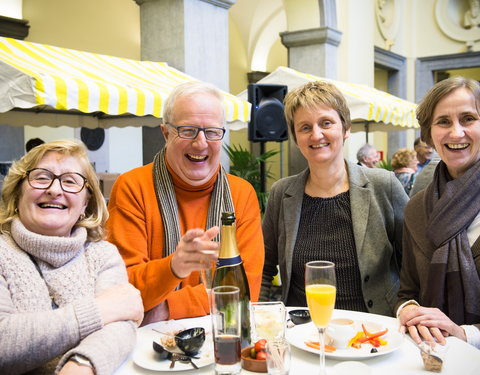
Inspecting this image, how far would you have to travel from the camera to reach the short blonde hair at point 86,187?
1.76 metres

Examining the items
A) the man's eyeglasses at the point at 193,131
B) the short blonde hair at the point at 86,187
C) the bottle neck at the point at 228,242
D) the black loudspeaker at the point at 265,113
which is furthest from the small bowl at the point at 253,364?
the black loudspeaker at the point at 265,113

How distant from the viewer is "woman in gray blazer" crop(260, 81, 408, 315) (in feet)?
8.34

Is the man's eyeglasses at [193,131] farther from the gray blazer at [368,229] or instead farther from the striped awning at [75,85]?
the striped awning at [75,85]

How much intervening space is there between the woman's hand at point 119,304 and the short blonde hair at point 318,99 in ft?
4.26

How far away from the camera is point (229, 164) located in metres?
7.10

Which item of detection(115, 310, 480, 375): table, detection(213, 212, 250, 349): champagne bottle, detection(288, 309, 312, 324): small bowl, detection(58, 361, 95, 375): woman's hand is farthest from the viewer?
detection(288, 309, 312, 324): small bowl

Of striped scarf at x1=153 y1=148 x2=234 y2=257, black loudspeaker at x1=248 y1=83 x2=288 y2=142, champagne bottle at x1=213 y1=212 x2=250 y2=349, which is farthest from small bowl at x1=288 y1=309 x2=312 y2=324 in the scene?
black loudspeaker at x1=248 y1=83 x2=288 y2=142

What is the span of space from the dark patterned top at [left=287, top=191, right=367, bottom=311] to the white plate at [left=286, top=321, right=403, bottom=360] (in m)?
0.67

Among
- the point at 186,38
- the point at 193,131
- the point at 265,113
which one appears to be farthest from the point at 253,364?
the point at 186,38

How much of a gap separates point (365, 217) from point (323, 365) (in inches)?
47.0

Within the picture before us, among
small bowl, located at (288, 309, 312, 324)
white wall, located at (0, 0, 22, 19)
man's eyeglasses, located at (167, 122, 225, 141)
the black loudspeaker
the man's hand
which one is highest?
white wall, located at (0, 0, 22, 19)

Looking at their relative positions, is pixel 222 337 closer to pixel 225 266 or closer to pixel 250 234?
pixel 225 266

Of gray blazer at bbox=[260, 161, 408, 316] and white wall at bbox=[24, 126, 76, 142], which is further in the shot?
white wall at bbox=[24, 126, 76, 142]

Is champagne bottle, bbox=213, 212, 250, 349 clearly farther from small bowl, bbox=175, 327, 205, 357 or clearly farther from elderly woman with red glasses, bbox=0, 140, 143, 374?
elderly woman with red glasses, bbox=0, 140, 143, 374
